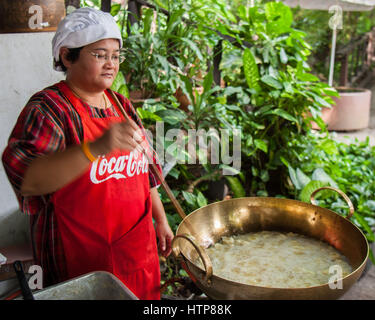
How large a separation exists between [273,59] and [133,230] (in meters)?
2.94

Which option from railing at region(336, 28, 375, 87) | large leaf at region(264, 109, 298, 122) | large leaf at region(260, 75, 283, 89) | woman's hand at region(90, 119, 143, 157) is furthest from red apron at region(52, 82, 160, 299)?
railing at region(336, 28, 375, 87)

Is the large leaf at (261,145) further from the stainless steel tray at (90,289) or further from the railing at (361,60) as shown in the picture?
the railing at (361,60)

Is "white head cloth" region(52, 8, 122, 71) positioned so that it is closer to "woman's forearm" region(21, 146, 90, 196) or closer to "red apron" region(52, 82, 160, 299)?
"red apron" region(52, 82, 160, 299)

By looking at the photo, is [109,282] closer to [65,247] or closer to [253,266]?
[65,247]

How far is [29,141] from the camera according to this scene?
1.14 m

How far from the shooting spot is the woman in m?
1.22

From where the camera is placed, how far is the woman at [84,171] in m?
1.22

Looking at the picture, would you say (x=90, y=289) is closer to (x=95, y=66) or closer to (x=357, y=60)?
(x=95, y=66)

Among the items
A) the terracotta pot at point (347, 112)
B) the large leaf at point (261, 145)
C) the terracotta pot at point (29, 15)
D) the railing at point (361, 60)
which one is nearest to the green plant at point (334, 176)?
the large leaf at point (261, 145)

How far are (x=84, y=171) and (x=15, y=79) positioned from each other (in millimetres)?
1088

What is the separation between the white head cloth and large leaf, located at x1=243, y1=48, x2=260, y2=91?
2459 millimetres

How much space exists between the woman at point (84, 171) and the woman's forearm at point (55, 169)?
49 mm
